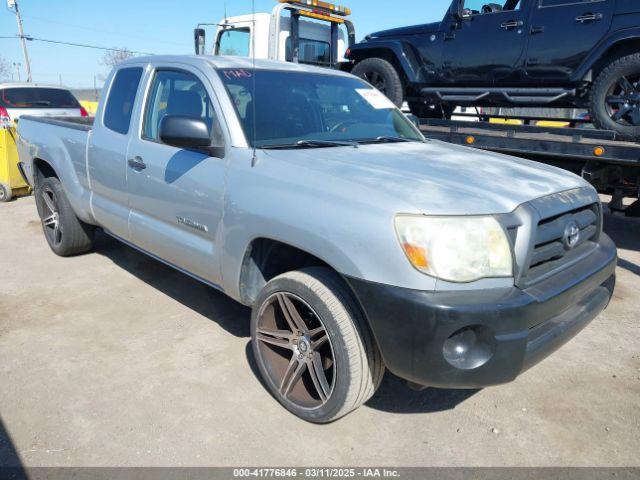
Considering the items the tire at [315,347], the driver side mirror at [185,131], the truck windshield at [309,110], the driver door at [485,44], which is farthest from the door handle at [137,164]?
the driver door at [485,44]

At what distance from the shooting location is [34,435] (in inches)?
101

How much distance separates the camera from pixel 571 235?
2510 millimetres

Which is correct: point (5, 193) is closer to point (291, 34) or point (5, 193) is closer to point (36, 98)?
point (36, 98)

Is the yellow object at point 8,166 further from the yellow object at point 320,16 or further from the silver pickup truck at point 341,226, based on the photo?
the yellow object at point 320,16

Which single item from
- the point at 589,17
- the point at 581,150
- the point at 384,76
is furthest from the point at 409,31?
the point at 581,150

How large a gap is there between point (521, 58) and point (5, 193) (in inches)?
293

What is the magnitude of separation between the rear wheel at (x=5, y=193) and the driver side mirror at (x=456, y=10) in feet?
22.2

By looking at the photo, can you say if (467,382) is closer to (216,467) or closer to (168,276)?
(216,467)

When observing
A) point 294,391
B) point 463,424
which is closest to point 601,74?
point 463,424

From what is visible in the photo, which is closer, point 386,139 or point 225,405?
point 225,405

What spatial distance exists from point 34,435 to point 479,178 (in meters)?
2.56

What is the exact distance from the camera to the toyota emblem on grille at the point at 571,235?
2477 millimetres

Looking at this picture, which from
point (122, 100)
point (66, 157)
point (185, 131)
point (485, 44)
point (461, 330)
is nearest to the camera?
point (461, 330)

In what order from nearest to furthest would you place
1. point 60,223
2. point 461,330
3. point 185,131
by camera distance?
point 461,330 < point 185,131 < point 60,223
